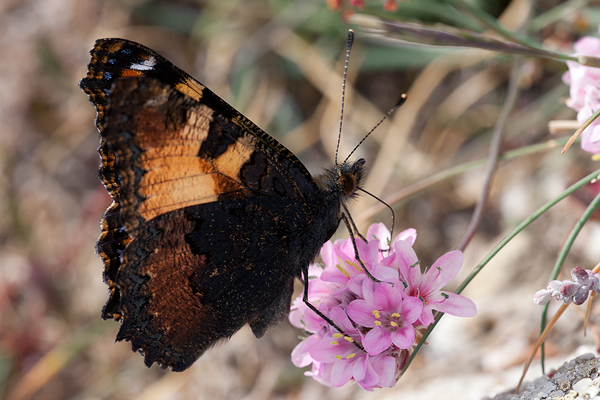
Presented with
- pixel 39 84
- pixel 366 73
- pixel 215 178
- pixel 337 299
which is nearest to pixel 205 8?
pixel 366 73

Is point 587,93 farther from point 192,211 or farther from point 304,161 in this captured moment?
point 304,161

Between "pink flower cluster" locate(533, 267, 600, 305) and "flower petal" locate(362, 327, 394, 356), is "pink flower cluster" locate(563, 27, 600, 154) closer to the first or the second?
"pink flower cluster" locate(533, 267, 600, 305)

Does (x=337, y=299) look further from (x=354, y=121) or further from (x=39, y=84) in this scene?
(x=39, y=84)

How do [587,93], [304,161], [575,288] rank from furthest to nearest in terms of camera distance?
[304,161] < [587,93] < [575,288]

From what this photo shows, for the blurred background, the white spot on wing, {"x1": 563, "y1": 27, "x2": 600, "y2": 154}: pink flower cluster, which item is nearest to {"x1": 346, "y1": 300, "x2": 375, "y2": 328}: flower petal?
the blurred background

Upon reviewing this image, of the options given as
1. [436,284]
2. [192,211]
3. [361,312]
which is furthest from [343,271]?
[192,211]
